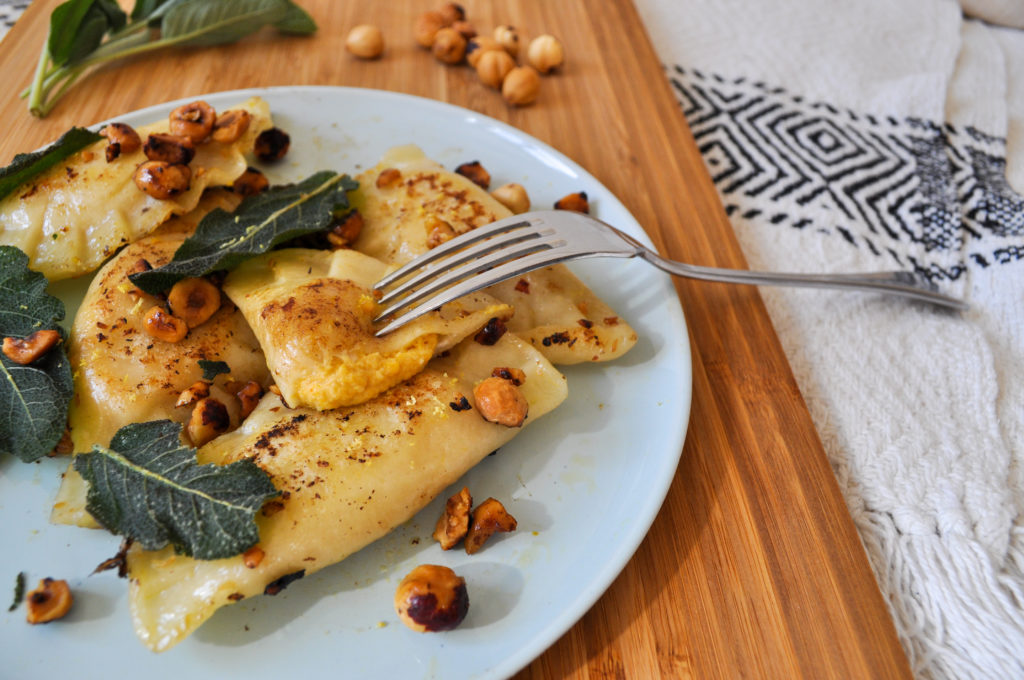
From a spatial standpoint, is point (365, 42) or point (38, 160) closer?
point (38, 160)

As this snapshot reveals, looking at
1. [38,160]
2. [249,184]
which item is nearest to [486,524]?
[249,184]

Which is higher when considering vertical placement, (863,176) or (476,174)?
(476,174)

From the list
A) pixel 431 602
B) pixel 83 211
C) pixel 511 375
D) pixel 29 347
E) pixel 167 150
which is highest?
pixel 167 150

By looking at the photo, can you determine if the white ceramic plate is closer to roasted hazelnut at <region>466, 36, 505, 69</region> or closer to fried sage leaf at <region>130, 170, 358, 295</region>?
fried sage leaf at <region>130, 170, 358, 295</region>

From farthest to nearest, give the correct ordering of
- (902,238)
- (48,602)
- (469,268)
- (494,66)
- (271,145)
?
(494,66), (902,238), (271,145), (469,268), (48,602)

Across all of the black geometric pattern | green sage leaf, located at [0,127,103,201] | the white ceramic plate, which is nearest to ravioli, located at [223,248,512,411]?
the white ceramic plate

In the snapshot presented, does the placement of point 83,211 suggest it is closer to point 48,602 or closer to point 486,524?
point 48,602

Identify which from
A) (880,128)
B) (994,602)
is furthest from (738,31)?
(994,602)
